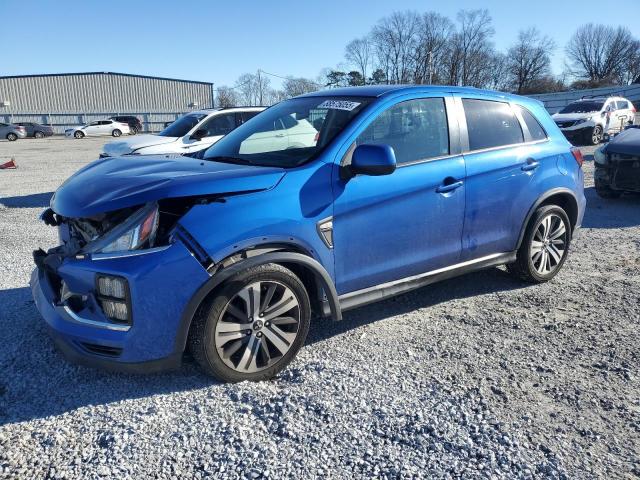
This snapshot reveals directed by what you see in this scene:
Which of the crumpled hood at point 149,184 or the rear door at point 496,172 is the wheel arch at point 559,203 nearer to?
the rear door at point 496,172

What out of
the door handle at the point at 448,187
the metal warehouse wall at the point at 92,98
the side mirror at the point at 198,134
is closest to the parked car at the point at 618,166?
the door handle at the point at 448,187

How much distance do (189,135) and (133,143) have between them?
41.9 inches

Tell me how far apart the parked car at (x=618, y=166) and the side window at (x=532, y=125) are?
185 inches

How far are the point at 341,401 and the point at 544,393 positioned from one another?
121cm

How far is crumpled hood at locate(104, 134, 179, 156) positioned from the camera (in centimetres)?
1000

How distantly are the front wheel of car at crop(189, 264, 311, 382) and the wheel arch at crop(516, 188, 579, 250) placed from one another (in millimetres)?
2385

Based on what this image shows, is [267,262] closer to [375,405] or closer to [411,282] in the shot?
[375,405]

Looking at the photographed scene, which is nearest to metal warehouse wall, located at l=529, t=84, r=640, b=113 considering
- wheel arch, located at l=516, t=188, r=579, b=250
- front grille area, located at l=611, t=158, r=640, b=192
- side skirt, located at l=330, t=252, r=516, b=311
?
front grille area, located at l=611, t=158, r=640, b=192

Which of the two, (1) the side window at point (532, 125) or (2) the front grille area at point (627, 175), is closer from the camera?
(1) the side window at point (532, 125)

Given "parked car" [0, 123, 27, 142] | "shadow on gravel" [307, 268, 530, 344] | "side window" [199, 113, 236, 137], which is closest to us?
"shadow on gravel" [307, 268, 530, 344]

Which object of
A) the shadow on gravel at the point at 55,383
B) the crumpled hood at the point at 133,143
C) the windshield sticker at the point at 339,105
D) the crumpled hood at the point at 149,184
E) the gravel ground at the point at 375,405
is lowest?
the gravel ground at the point at 375,405

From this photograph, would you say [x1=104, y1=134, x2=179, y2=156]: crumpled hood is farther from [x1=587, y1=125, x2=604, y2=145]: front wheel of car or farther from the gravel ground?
[x1=587, y1=125, x2=604, y2=145]: front wheel of car

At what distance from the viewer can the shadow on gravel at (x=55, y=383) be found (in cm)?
296

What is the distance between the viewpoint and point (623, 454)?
2592 mm
